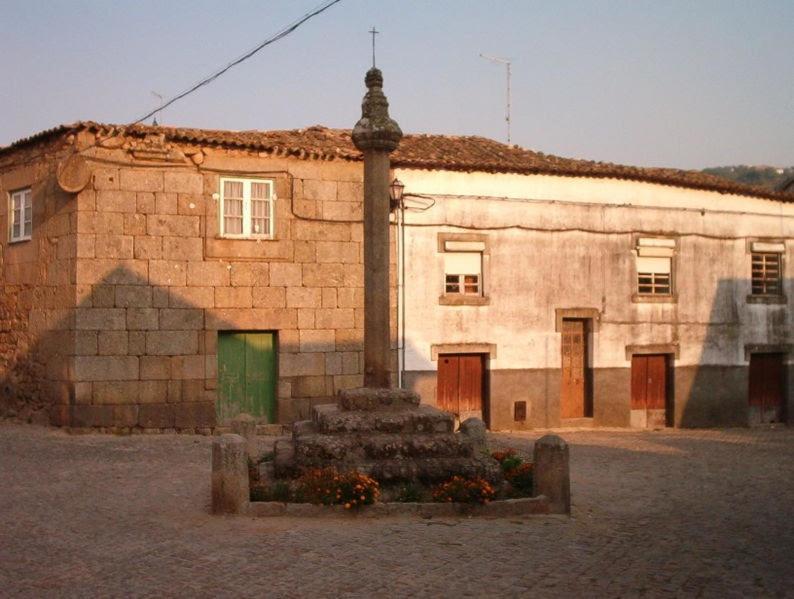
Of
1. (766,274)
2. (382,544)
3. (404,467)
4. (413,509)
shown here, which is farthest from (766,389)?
(382,544)

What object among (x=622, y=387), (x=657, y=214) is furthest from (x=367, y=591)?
(x=657, y=214)

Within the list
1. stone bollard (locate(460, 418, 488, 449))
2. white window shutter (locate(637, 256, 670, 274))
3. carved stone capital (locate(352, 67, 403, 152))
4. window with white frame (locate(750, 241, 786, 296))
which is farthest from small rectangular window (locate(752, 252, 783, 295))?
carved stone capital (locate(352, 67, 403, 152))

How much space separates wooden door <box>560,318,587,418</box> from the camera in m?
19.3

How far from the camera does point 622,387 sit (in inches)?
771

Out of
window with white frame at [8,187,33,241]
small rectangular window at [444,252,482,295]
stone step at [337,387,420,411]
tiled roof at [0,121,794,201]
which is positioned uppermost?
tiled roof at [0,121,794,201]

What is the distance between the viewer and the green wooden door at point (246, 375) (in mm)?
16047

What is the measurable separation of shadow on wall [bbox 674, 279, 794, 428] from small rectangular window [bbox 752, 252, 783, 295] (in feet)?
1.09

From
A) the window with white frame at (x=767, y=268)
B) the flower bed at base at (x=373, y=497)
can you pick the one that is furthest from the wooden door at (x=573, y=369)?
the flower bed at base at (x=373, y=497)

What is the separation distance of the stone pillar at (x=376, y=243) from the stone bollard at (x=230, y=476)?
2167 mm

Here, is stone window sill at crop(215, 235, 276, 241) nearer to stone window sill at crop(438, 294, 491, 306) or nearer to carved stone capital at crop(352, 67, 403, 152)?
stone window sill at crop(438, 294, 491, 306)

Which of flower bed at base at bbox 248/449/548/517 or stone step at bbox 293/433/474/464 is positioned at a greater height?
stone step at bbox 293/433/474/464

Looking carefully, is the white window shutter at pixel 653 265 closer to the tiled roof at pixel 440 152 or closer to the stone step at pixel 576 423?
the tiled roof at pixel 440 152

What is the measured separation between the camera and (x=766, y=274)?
21.7m

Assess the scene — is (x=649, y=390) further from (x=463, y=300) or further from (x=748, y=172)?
(x=748, y=172)
